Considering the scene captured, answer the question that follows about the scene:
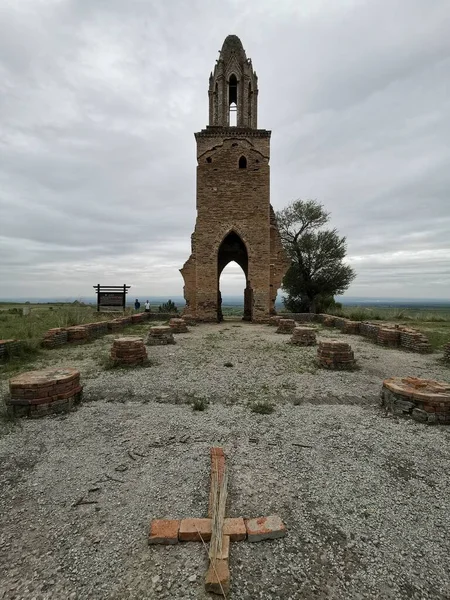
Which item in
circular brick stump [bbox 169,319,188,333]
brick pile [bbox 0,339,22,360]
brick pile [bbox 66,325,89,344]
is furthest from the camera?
circular brick stump [bbox 169,319,188,333]

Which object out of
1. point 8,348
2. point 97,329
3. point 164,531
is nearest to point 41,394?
point 164,531

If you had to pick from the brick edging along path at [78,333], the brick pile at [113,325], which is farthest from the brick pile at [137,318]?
the brick pile at [113,325]

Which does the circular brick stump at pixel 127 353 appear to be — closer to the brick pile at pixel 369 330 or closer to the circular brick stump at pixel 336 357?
the circular brick stump at pixel 336 357

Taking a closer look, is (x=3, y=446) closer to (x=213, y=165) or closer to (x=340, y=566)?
(x=340, y=566)

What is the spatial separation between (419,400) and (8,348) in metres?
8.67

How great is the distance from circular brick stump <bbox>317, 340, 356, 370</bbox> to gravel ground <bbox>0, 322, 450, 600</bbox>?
1.65 m

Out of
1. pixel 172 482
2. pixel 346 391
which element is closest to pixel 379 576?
pixel 172 482

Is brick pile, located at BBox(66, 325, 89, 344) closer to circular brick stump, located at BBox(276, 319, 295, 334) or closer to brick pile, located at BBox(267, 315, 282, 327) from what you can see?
circular brick stump, located at BBox(276, 319, 295, 334)

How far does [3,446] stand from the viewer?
3.52 meters

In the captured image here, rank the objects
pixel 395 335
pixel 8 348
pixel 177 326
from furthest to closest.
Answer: pixel 177 326, pixel 395 335, pixel 8 348

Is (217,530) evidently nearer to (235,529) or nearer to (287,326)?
(235,529)

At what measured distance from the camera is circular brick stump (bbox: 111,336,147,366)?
6.98 m

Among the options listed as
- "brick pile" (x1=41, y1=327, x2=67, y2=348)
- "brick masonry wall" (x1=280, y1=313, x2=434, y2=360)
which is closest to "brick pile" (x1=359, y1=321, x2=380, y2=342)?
"brick masonry wall" (x1=280, y1=313, x2=434, y2=360)

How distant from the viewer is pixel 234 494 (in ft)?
8.98
